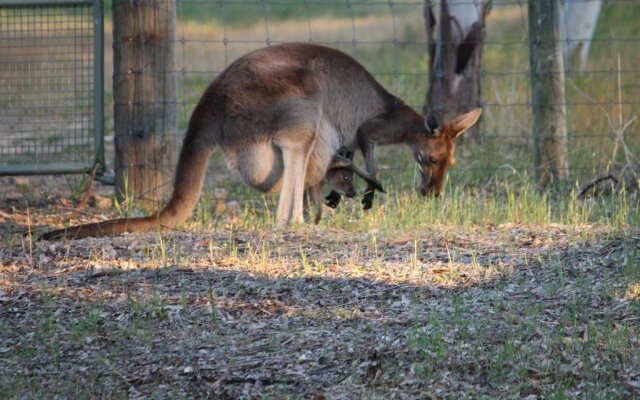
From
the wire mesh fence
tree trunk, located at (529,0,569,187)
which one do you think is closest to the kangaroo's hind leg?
the wire mesh fence

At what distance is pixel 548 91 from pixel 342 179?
1.75m

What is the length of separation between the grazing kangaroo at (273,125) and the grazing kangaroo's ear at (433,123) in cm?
2

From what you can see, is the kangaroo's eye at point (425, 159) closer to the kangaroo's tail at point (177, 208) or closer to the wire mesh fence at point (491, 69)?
the wire mesh fence at point (491, 69)

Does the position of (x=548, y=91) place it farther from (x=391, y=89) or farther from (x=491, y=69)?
(x=491, y=69)

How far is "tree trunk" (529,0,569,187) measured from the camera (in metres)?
8.63

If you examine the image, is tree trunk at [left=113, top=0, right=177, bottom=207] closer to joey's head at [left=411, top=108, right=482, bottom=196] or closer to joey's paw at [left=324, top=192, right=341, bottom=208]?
joey's paw at [left=324, top=192, right=341, bottom=208]

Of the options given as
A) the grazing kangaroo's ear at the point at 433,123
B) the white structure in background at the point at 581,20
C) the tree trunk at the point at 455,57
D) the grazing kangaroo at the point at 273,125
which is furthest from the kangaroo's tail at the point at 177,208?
the white structure in background at the point at 581,20

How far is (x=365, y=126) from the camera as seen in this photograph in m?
8.41

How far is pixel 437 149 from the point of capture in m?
8.47

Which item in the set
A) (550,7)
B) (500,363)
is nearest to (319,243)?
(500,363)

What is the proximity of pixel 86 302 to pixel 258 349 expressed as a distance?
110 centimetres

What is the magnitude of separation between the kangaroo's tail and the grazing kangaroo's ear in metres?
1.67

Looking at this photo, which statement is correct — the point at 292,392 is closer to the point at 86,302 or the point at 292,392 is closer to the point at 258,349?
the point at 258,349

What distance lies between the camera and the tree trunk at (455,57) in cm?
1045
